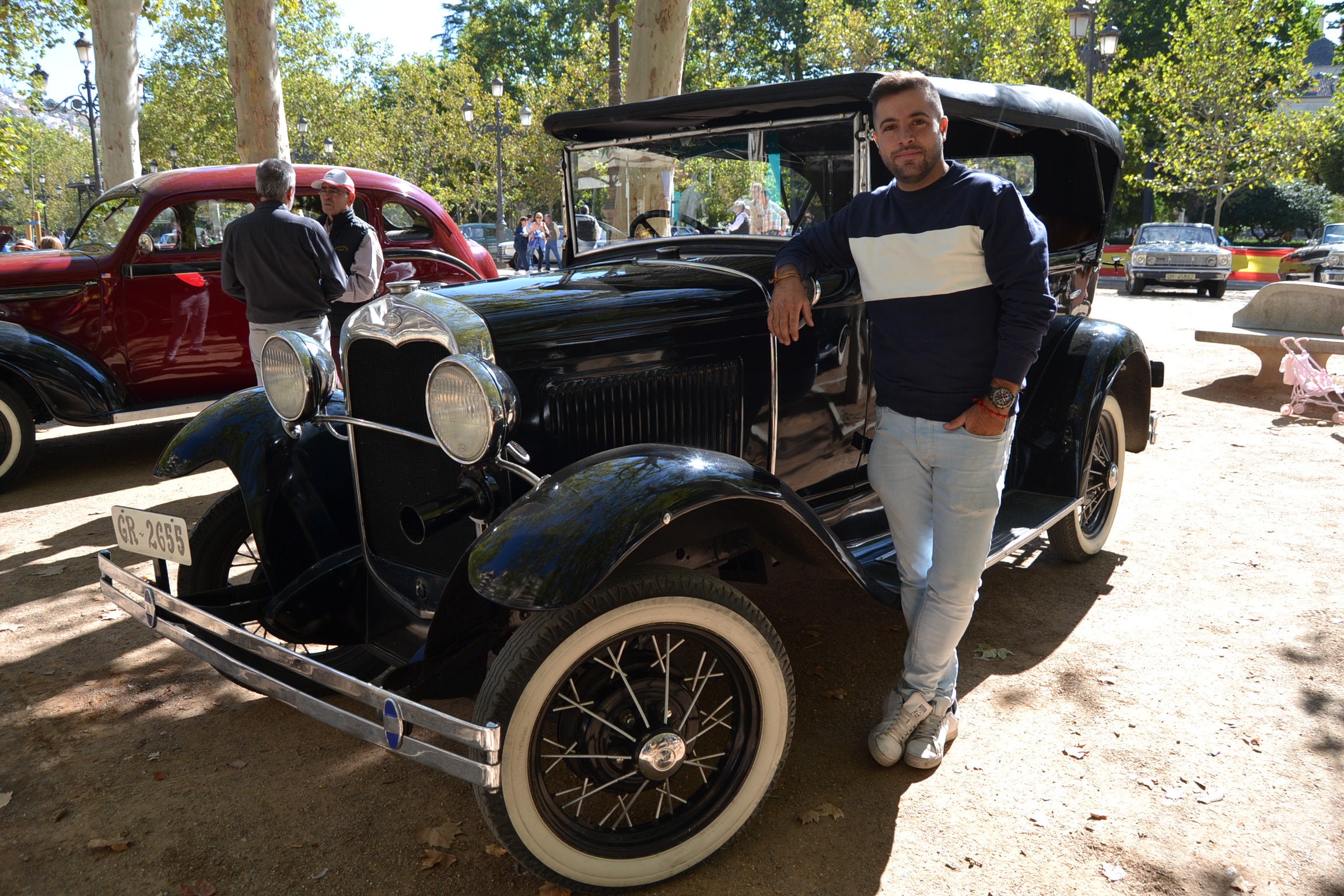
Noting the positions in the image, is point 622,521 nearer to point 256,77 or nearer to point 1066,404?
point 1066,404

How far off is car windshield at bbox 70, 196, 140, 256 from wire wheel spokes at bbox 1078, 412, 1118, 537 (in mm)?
6315

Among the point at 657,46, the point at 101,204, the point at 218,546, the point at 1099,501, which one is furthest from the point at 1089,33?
the point at 218,546

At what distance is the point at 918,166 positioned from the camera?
2381mm

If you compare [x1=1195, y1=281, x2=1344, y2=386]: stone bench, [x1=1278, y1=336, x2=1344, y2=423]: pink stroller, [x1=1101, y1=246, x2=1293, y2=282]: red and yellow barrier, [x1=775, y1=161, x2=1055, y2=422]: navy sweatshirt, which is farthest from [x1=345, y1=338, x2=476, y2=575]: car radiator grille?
[x1=1101, y1=246, x2=1293, y2=282]: red and yellow barrier

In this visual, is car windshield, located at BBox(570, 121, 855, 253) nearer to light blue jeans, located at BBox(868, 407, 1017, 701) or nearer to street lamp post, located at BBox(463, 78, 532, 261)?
light blue jeans, located at BBox(868, 407, 1017, 701)

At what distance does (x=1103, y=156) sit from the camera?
4.43m

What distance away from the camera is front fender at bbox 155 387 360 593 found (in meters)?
2.95

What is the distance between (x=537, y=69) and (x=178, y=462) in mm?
44055

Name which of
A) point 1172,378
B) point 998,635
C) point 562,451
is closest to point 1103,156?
point 998,635

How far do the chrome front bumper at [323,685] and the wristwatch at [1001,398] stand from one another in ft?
4.77

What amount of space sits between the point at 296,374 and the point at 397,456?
0.40 meters

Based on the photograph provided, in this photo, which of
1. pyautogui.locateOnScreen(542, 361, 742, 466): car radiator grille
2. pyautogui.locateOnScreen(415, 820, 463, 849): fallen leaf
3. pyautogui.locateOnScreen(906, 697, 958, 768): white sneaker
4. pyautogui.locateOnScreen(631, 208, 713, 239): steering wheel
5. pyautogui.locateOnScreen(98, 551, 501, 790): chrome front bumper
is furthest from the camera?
pyautogui.locateOnScreen(631, 208, 713, 239): steering wheel

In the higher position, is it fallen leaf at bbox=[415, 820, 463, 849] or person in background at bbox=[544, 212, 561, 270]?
person in background at bbox=[544, 212, 561, 270]

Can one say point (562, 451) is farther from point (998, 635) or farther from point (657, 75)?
point (657, 75)
